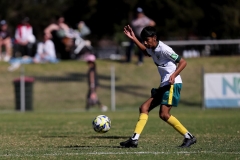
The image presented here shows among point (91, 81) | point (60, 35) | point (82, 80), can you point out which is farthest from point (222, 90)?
point (60, 35)

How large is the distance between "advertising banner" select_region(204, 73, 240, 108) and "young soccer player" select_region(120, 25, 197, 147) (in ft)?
45.3

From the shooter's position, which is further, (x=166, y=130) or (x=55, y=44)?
(x=55, y=44)

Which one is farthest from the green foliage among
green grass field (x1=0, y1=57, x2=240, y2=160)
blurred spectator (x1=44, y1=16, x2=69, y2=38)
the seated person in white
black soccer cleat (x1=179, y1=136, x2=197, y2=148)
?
black soccer cleat (x1=179, y1=136, x2=197, y2=148)

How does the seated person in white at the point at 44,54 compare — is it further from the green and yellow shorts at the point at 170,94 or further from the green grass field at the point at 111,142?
the green and yellow shorts at the point at 170,94

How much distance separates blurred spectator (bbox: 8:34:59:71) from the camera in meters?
29.9

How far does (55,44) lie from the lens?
33000 millimetres

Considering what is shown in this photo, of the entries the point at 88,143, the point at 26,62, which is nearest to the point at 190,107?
the point at 26,62

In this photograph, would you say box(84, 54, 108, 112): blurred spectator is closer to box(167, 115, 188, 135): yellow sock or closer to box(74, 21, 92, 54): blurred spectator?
box(74, 21, 92, 54): blurred spectator

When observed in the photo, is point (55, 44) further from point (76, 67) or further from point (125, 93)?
point (125, 93)

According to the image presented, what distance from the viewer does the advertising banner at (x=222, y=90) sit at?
24250 mm

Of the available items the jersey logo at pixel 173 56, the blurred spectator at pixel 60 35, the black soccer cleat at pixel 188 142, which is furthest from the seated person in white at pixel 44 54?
the black soccer cleat at pixel 188 142

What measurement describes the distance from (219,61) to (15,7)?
24.7m

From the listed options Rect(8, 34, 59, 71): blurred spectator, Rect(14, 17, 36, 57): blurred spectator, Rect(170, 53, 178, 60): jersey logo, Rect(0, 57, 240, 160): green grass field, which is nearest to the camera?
Rect(0, 57, 240, 160): green grass field

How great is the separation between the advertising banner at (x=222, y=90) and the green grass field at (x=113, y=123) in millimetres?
496
